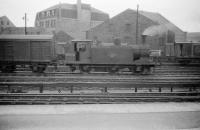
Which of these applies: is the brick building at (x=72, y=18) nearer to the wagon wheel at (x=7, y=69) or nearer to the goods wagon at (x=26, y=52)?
the goods wagon at (x=26, y=52)

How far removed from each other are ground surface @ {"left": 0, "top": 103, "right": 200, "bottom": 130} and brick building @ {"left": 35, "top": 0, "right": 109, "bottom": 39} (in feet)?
123

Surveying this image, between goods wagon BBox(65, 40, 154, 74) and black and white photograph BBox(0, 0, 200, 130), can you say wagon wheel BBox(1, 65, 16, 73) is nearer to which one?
black and white photograph BBox(0, 0, 200, 130)

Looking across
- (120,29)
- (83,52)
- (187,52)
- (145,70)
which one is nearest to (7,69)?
(83,52)

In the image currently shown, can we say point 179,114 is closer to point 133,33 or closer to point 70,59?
point 70,59

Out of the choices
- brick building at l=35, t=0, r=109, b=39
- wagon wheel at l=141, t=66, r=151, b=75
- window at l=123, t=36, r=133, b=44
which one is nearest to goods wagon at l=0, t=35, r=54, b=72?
wagon wheel at l=141, t=66, r=151, b=75

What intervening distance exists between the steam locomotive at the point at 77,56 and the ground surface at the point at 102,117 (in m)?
9.41

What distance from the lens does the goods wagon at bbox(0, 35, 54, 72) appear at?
19.4 meters

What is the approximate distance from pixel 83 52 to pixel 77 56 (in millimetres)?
652

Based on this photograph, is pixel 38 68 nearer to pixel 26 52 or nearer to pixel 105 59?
pixel 26 52

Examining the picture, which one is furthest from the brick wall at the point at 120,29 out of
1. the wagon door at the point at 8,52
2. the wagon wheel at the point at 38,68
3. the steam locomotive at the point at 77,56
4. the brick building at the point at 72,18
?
the wagon door at the point at 8,52

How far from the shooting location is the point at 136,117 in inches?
330

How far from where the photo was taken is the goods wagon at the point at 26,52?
19.4m

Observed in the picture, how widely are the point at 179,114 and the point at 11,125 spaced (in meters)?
6.31

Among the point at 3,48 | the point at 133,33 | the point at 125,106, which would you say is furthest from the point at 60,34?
the point at 125,106
